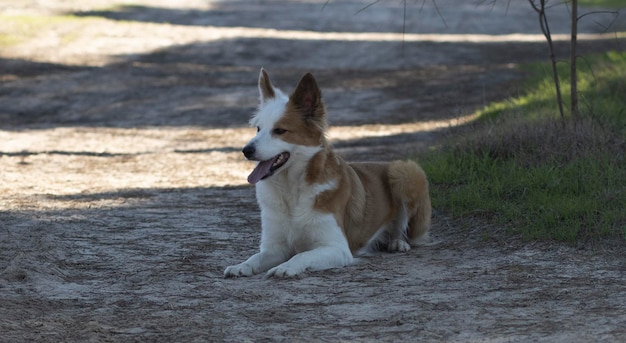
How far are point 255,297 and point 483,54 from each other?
20759 mm

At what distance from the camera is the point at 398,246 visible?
29.2 feet

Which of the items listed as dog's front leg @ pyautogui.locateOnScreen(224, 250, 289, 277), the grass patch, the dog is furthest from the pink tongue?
the grass patch

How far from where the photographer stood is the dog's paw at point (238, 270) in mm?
7578

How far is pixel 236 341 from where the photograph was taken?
5730 millimetres

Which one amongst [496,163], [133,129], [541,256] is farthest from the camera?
[133,129]

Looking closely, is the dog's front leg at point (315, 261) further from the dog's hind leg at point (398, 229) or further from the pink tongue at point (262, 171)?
the dog's hind leg at point (398, 229)

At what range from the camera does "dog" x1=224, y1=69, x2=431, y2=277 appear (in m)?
7.73

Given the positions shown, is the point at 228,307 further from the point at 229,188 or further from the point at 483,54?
the point at 483,54

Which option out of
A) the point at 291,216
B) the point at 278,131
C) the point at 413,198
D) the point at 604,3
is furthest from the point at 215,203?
the point at 604,3

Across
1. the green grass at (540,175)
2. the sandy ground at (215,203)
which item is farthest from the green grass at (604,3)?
the green grass at (540,175)

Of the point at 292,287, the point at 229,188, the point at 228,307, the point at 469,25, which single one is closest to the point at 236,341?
the point at 228,307

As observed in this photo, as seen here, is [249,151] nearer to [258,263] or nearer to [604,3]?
[258,263]

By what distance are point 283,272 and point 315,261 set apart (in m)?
Answer: 0.33

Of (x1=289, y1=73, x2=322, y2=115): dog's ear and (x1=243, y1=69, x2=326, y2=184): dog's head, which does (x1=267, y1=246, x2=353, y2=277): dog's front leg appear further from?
(x1=289, y1=73, x2=322, y2=115): dog's ear
